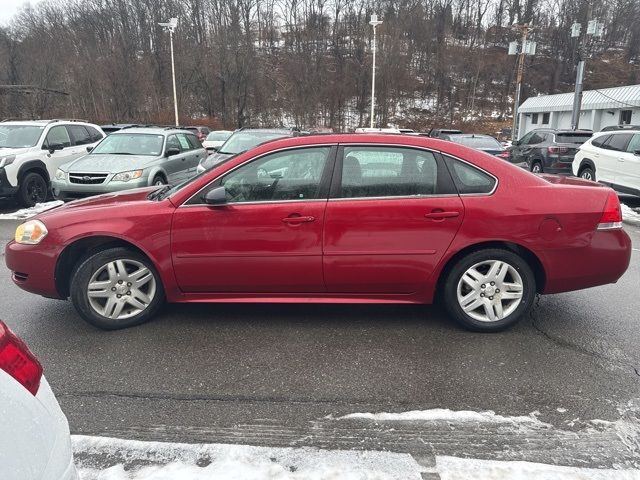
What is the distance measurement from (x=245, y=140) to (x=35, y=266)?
7.74m

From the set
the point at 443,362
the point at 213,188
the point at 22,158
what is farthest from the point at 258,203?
the point at 22,158

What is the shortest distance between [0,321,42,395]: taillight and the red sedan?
215cm

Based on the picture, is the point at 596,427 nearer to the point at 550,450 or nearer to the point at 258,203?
the point at 550,450

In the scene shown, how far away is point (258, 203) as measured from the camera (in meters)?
3.75

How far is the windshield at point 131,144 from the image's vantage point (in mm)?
10102

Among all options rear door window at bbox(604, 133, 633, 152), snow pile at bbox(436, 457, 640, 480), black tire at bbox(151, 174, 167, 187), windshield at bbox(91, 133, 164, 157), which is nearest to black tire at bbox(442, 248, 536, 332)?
snow pile at bbox(436, 457, 640, 480)

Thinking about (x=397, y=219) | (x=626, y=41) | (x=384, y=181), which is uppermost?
(x=626, y=41)

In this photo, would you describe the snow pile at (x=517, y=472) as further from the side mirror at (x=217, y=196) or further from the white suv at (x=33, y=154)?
the white suv at (x=33, y=154)

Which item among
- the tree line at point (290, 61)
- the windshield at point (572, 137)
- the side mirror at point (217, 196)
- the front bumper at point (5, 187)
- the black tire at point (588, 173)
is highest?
the tree line at point (290, 61)

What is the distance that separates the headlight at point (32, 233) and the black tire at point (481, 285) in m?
3.30

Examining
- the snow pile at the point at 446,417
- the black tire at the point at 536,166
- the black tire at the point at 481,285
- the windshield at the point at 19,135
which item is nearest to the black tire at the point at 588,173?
the black tire at the point at 536,166

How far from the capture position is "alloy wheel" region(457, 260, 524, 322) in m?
3.79

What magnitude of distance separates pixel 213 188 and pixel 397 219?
1470mm

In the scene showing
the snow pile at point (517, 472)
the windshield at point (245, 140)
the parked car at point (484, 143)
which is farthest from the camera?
the parked car at point (484, 143)
